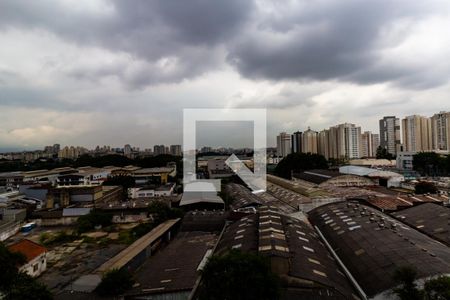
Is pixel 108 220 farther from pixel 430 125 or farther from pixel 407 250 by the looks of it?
pixel 430 125

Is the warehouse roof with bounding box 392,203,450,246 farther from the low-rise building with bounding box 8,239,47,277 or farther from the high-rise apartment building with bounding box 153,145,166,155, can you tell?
the high-rise apartment building with bounding box 153,145,166,155

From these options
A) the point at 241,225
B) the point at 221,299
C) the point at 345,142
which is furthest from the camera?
the point at 345,142

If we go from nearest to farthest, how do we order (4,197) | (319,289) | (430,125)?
1. (319,289)
2. (4,197)
3. (430,125)

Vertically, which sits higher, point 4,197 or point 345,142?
point 345,142

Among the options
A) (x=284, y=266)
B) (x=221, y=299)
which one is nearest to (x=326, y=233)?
(x=284, y=266)

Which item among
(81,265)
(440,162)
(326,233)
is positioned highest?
(440,162)

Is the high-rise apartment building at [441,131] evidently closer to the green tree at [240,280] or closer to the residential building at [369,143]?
the residential building at [369,143]

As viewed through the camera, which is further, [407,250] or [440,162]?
[440,162]
